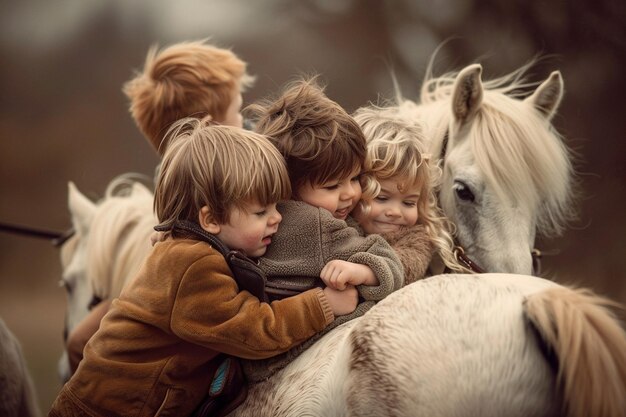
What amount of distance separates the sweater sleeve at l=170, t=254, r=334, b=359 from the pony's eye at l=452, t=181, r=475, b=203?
0.61 metres

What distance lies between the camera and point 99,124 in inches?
258

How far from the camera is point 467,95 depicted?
1.68 meters

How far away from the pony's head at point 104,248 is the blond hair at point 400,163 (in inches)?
43.9

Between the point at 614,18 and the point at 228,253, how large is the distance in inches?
150

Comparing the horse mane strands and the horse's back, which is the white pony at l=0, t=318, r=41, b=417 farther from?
the horse's back

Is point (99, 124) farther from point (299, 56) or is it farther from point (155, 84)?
point (155, 84)

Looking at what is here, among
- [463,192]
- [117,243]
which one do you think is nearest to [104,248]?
[117,243]

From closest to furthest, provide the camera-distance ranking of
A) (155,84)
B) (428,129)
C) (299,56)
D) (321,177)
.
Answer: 1. (321,177)
2. (428,129)
3. (155,84)
4. (299,56)

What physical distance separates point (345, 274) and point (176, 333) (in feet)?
0.93

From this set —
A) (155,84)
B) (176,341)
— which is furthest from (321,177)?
(155,84)

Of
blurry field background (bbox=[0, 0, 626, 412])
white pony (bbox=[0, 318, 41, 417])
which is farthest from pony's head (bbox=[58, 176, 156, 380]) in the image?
blurry field background (bbox=[0, 0, 626, 412])

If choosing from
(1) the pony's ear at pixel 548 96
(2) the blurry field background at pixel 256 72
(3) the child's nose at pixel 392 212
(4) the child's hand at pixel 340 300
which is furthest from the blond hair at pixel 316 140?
(2) the blurry field background at pixel 256 72

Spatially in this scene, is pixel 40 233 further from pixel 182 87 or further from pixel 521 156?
pixel 521 156

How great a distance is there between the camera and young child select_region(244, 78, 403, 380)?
1.16m
